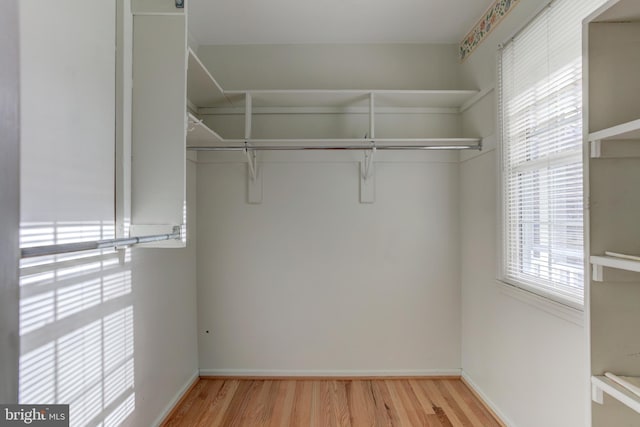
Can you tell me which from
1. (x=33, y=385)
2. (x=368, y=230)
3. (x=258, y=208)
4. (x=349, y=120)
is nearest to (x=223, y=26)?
(x=349, y=120)

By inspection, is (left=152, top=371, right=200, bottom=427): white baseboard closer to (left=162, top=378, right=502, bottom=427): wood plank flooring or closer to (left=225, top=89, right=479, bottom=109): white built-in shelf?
(left=162, top=378, right=502, bottom=427): wood plank flooring

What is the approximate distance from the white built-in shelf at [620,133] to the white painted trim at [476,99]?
130 centimetres

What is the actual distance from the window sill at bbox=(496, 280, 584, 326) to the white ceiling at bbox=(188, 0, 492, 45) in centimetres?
174

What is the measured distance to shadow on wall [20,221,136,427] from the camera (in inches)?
42.5

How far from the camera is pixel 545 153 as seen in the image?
1630mm

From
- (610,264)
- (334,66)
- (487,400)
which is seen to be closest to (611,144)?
(610,264)

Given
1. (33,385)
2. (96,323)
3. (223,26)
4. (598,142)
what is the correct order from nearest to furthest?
(598,142), (33,385), (96,323), (223,26)

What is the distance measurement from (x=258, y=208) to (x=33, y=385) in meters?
1.64

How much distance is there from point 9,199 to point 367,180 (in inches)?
80.0

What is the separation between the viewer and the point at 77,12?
1.24 m

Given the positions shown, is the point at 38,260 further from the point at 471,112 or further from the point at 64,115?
the point at 471,112

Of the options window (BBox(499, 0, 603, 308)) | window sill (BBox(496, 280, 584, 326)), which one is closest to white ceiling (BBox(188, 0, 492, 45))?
window (BBox(499, 0, 603, 308))

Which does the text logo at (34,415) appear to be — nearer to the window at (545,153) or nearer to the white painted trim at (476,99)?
the window at (545,153)

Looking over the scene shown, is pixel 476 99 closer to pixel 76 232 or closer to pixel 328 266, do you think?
pixel 328 266
